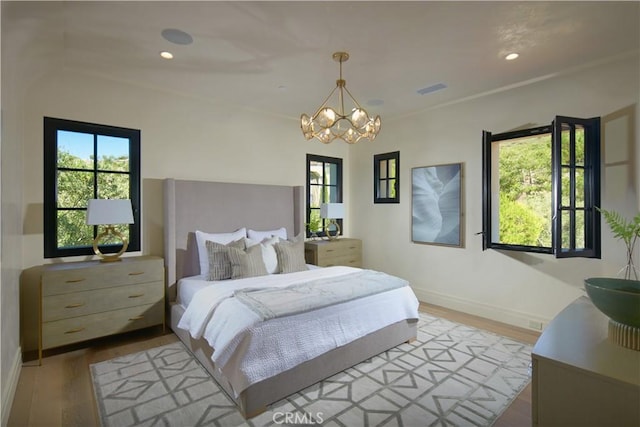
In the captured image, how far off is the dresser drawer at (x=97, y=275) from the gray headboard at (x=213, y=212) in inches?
10.9

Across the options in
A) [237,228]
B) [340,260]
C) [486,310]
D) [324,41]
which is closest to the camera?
[324,41]

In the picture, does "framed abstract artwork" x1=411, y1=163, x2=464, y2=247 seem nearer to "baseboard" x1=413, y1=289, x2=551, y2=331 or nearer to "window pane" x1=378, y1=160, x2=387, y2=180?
"window pane" x1=378, y1=160, x2=387, y2=180

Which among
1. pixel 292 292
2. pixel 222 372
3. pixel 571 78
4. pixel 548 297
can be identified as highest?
pixel 571 78

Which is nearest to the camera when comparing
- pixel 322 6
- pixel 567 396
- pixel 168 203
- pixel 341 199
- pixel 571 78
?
pixel 567 396

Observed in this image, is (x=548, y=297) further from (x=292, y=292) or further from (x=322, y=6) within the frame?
(x=322, y=6)

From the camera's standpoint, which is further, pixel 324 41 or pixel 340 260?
pixel 340 260

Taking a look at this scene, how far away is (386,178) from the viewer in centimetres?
499

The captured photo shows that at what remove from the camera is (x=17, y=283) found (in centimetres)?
263

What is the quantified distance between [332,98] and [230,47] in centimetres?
152

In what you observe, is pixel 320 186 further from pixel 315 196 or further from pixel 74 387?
pixel 74 387

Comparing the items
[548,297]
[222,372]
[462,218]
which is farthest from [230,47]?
[548,297]

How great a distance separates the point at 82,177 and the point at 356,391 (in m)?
3.37

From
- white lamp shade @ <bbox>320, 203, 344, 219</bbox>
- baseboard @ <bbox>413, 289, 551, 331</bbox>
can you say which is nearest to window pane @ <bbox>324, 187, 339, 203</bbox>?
white lamp shade @ <bbox>320, 203, 344, 219</bbox>

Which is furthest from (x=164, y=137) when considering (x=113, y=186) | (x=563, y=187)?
(x=563, y=187)
